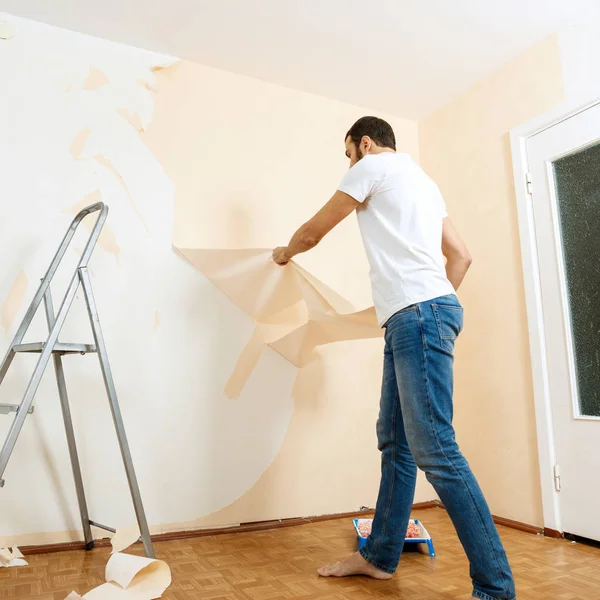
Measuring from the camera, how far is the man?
132 centimetres

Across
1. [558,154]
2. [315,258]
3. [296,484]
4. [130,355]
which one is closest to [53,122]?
[130,355]

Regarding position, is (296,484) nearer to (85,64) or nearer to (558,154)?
(558,154)

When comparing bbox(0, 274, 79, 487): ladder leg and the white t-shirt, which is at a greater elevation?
the white t-shirt

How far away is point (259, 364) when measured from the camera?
2422mm

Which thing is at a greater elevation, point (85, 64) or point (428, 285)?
point (85, 64)

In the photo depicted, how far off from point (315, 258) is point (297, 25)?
100 cm

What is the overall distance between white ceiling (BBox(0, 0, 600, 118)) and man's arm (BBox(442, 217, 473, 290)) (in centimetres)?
99

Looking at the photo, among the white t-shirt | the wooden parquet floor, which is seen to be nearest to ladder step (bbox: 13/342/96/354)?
the wooden parquet floor

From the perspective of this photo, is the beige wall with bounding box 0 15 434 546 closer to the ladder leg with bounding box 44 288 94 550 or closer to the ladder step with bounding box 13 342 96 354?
the ladder leg with bounding box 44 288 94 550

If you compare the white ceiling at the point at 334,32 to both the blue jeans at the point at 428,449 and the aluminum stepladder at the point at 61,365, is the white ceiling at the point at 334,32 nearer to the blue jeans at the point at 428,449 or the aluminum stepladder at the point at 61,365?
the aluminum stepladder at the point at 61,365

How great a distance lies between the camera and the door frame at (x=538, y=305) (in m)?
2.20

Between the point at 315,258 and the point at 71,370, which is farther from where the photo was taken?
the point at 315,258

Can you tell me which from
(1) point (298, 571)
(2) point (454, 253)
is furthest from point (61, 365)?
(2) point (454, 253)

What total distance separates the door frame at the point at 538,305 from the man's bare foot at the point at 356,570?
923mm
